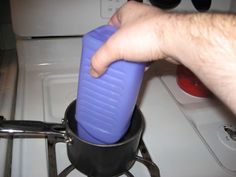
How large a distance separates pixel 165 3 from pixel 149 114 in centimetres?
26

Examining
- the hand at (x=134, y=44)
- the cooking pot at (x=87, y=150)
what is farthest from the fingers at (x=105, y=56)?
the cooking pot at (x=87, y=150)

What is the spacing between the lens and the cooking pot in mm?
434

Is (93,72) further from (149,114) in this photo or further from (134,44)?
(149,114)

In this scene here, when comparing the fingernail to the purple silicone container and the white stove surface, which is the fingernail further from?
the white stove surface

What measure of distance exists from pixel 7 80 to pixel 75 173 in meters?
0.27

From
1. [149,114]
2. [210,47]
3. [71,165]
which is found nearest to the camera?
[210,47]

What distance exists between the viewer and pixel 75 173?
1.57ft

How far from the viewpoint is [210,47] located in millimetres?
363

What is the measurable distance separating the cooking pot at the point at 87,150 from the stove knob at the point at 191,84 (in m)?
0.22

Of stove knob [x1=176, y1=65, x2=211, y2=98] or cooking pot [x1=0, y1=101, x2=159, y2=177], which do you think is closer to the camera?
cooking pot [x1=0, y1=101, x2=159, y2=177]

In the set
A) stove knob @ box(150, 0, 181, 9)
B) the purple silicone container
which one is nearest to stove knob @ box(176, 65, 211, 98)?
stove knob @ box(150, 0, 181, 9)

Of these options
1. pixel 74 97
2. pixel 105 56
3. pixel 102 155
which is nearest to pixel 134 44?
pixel 105 56

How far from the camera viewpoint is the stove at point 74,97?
498 millimetres

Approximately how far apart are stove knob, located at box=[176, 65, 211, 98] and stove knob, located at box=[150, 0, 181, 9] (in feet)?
0.49
